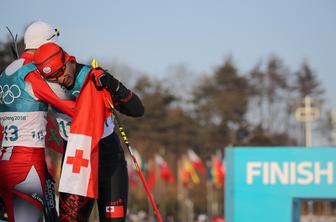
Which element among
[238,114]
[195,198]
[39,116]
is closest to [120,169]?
[39,116]

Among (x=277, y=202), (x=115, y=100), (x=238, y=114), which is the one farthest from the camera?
(x=238, y=114)

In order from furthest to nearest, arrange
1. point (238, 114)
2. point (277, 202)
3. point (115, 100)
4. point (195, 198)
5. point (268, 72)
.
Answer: point (268, 72) → point (238, 114) → point (195, 198) → point (277, 202) → point (115, 100)

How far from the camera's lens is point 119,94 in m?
4.98

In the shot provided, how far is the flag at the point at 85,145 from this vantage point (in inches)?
195

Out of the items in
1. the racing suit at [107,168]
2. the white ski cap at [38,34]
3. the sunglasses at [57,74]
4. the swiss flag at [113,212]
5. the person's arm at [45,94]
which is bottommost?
the swiss flag at [113,212]

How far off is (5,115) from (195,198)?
4918cm

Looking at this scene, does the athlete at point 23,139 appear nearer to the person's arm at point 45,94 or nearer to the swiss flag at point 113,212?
the person's arm at point 45,94

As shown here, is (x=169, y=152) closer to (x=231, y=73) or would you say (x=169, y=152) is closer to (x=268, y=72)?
(x=231, y=73)

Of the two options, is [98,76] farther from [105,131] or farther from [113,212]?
[113,212]

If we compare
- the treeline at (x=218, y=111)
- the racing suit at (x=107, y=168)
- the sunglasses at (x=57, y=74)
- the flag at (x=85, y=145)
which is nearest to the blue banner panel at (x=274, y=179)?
the racing suit at (x=107, y=168)

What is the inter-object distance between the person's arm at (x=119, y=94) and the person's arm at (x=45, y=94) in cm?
25

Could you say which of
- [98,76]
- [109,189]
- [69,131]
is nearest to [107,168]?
[109,189]

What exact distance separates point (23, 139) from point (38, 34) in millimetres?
752

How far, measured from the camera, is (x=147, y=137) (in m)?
55.9
